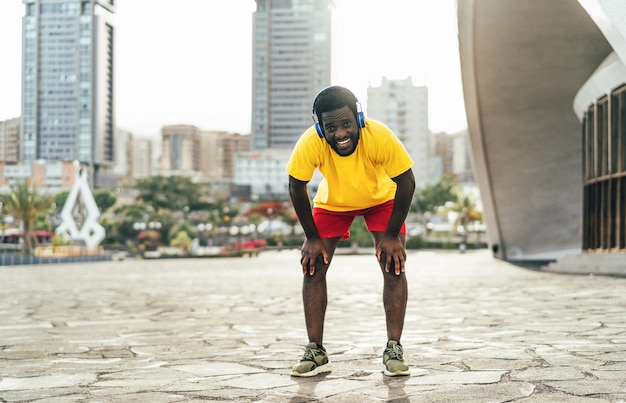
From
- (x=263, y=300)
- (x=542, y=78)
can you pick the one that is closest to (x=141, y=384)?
(x=263, y=300)

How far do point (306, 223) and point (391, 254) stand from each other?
1.41 feet

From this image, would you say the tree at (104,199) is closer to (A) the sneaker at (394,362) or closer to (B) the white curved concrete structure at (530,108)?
(B) the white curved concrete structure at (530,108)

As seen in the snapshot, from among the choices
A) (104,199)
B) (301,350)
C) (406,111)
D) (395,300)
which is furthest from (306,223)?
(406,111)

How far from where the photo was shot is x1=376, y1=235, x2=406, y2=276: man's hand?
3.77 meters

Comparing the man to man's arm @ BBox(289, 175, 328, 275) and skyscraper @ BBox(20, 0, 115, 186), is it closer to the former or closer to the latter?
man's arm @ BBox(289, 175, 328, 275)

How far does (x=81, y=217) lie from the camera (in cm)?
4025

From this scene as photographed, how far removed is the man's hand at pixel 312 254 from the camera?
3844 mm

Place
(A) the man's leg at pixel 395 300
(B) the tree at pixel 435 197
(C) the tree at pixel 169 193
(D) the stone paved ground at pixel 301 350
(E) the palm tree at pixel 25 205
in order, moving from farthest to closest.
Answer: (C) the tree at pixel 169 193, (B) the tree at pixel 435 197, (E) the palm tree at pixel 25 205, (A) the man's leg at pixel 395 300, (D) the stone paved ground at pixel 301 350

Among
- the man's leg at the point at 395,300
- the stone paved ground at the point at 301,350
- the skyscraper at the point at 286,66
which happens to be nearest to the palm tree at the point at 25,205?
the stone paved ground at the point at 301,350

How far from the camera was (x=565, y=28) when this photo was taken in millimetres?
17312

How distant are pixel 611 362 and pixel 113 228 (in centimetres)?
6440

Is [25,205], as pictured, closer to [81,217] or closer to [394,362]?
[81,217]

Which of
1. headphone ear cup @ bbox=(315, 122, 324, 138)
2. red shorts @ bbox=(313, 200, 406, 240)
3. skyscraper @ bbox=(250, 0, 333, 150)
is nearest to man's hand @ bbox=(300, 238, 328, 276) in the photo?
red shorts @ bbox=(313, 200, 406, 240)

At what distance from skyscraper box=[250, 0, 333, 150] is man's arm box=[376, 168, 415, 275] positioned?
14082 cm
